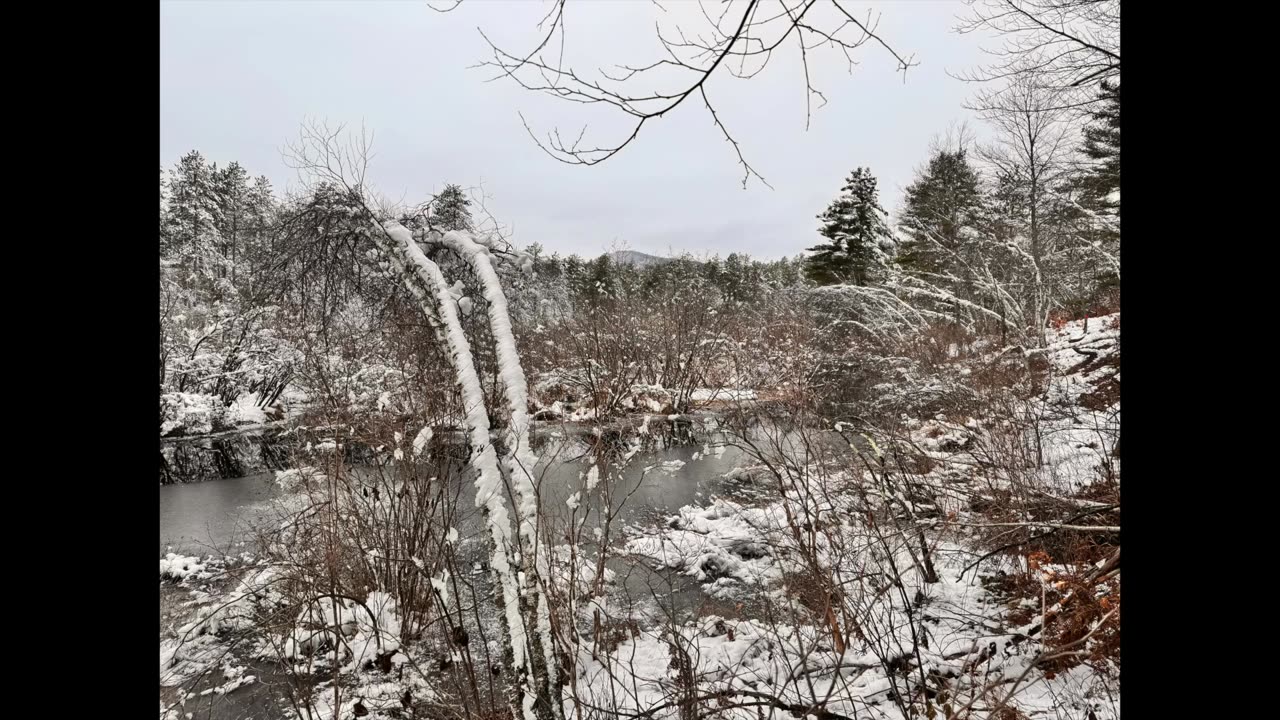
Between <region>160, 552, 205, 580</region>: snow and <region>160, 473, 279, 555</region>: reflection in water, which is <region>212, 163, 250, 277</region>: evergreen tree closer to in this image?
<region>160, 473, 279, 555</region>: reflection in water

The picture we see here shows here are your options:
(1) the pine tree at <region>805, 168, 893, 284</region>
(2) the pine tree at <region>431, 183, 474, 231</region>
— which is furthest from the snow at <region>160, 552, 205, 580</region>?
(1) the pine tree at <region>805, 168, 893, 284</region>

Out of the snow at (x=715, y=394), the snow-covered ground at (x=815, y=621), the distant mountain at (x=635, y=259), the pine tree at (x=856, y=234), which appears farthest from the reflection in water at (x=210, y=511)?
the distant mountain at (x=635, y=259)

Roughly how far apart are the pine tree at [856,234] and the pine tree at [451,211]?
700 inches

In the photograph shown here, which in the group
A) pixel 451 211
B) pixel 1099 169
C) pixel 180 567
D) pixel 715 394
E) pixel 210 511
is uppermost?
pixel 1099 169

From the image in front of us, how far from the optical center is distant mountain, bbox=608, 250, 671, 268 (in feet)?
113

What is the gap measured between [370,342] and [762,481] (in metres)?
7.31

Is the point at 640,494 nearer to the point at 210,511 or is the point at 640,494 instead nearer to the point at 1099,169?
the point at 210,511

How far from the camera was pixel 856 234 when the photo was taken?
901 inches

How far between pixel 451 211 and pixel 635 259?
36781 mm

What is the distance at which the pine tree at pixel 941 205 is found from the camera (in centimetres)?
1767

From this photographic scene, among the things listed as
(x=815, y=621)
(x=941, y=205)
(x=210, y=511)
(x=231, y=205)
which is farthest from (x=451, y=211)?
(x=231, y=205)

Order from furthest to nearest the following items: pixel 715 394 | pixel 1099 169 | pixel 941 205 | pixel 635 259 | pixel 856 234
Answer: pixel 635 259 < pixel 856 234 < pixel 941 205 < pixel 715 394 < pixel 1099 169
